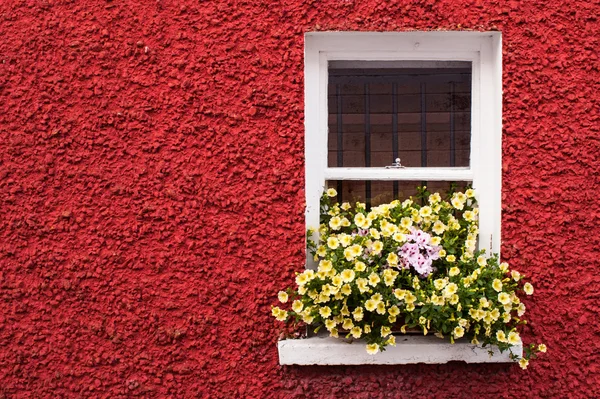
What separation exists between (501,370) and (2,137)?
2310mm

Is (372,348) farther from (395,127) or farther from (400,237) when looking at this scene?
(395,127)

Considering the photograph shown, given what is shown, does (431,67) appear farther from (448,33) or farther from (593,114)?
(593,114)

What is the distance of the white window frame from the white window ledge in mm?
385

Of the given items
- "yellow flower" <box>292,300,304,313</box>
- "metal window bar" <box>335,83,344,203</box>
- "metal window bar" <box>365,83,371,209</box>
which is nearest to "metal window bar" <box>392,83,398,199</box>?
"metal window bar" <box>365,83,371,209</box>

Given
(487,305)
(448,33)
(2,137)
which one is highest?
(448,33)

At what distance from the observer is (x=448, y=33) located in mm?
2699

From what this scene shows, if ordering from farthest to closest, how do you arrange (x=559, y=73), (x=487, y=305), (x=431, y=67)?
1. (x=431, y=67)
2. (x=559, y=73)
3. (x=487, y=305)

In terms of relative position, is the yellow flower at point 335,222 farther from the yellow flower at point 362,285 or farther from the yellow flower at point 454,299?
the yellow flower at point 454,299

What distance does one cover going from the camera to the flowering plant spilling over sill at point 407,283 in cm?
248

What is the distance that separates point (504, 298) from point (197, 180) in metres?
1.32

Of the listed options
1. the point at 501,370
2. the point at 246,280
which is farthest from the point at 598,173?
the point at 246,280

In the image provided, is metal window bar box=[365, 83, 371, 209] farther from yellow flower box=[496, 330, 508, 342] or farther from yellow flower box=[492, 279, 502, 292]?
yellow flower box=[496, 330, 508, 342]

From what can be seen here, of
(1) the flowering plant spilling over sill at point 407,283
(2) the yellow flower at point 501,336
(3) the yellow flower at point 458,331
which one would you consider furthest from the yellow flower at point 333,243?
(2) the yellow flower at point 501,336

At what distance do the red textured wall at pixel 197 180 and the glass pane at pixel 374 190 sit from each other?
0.83ft
